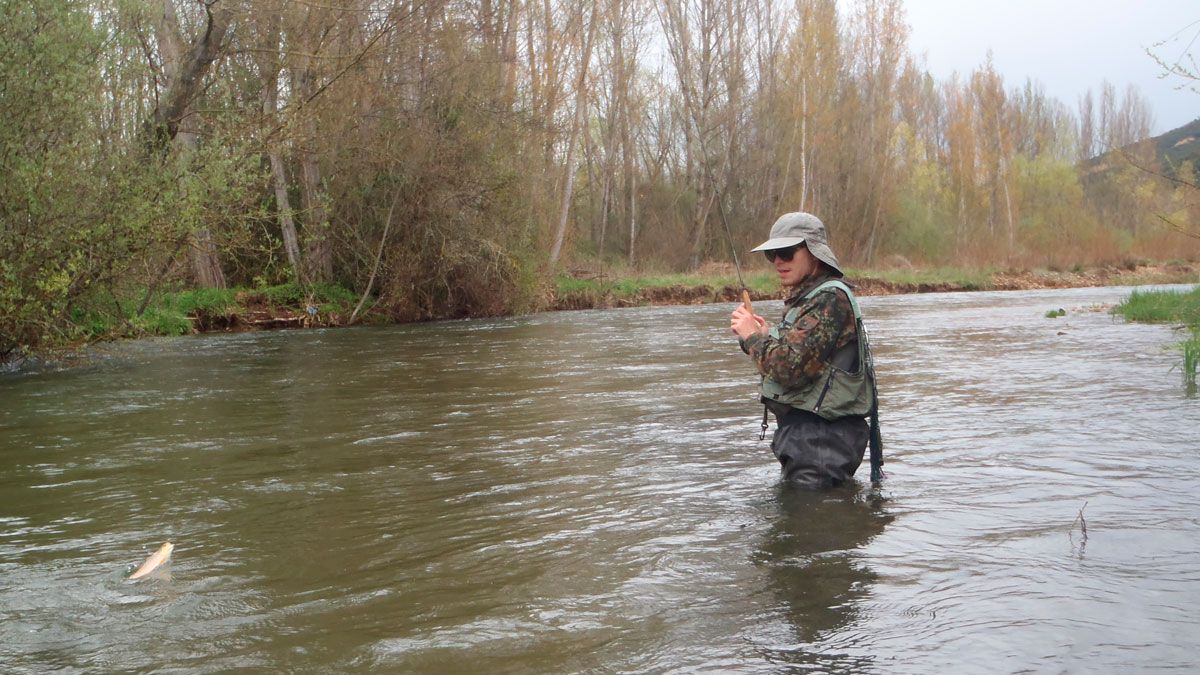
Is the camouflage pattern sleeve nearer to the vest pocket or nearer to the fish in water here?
the vest pocket

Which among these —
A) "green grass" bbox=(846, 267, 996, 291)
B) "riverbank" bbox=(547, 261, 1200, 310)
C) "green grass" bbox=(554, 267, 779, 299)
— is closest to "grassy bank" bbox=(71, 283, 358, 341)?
"riverbank" bbox=(547, 261, 1200, 310)

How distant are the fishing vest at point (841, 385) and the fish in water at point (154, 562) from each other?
307 centimetres

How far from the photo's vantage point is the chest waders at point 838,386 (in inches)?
223

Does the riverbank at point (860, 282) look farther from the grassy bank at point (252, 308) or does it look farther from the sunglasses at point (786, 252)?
the sunglasses at point (786, 252)

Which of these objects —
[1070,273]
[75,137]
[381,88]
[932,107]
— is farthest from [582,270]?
[932,107]

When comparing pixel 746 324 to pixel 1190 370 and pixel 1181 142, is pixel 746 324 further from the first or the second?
pixel 1181 142

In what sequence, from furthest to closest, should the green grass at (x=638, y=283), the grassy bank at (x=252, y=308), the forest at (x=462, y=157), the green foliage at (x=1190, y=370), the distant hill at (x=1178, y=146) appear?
the distant hill at (x=1178, y=146), the green grass at (x=638, y=283), the grassy bank at (x=252, y=308), the forest at (x=462, y=157), the green foliage at (x=1190, y=370)

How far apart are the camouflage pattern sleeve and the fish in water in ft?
9.78

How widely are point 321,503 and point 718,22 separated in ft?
133

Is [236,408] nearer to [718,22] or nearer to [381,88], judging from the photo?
[381,88]

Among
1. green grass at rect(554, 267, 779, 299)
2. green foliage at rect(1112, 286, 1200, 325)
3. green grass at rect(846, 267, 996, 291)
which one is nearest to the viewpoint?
green foliage at rect(1112, 286, 1200, 325)

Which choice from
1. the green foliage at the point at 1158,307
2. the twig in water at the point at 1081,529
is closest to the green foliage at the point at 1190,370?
the twig in water at the point at 1081,529

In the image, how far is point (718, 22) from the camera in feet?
145

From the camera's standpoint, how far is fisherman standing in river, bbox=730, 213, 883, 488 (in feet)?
18.5
